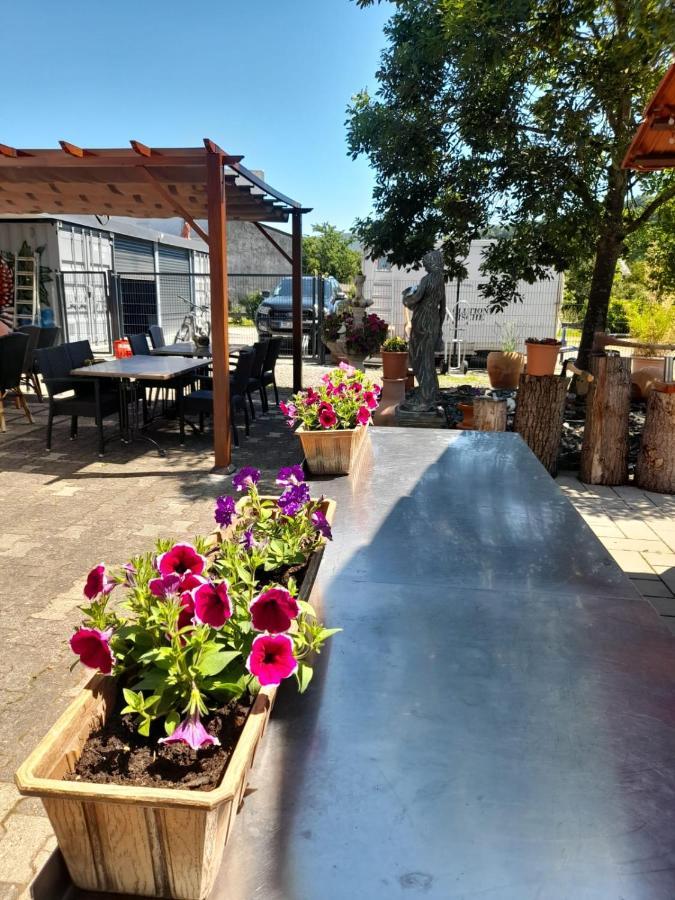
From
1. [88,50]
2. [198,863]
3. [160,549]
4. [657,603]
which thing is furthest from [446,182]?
[88,50]

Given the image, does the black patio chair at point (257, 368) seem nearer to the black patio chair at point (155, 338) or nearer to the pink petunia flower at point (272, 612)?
the black patio chair at point (155, 338)

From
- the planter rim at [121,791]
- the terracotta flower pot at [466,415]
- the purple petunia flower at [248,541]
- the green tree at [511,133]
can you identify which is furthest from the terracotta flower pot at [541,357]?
the planter rim at [121,791]

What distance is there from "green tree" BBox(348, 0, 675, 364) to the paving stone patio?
3.04m

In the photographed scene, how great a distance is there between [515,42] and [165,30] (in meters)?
7.08

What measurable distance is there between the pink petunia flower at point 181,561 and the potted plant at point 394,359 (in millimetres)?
6376

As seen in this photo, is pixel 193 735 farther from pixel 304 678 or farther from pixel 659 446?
pixel 659 446

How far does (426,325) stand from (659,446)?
219cm

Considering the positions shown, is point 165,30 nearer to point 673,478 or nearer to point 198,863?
point 673,478

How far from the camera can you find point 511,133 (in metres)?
6.66

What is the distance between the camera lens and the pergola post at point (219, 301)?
489 centimetres

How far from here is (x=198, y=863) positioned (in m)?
0.78

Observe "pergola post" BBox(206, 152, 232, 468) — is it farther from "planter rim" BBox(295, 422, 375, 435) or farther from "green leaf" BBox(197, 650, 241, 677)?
"green leaf" BBox(197, 650, 241, 677)

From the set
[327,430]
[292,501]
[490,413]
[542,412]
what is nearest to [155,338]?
[490,413]

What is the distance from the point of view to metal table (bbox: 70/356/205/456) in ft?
18.1
